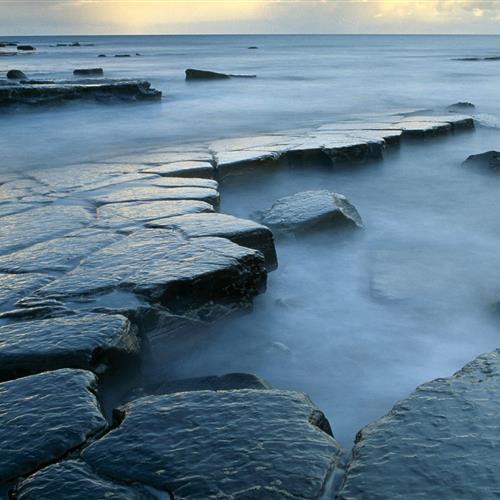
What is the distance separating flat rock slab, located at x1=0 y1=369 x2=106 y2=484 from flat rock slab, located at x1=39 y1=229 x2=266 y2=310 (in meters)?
0.53

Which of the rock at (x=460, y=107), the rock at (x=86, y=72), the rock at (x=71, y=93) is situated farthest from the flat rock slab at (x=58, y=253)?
the rock at (x=86, y=72)

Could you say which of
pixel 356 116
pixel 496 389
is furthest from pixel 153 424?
pixel 356 116

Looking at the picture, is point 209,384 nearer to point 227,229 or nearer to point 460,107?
point 227,229

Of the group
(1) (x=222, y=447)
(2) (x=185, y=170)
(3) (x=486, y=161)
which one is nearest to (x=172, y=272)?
(1) (x=222, y=447)

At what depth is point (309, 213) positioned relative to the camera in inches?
131

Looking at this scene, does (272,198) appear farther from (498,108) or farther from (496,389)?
(498,108)

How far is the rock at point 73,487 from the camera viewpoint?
1144 mm

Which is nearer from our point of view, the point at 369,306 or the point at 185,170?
the point at 369,306

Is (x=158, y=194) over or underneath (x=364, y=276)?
over

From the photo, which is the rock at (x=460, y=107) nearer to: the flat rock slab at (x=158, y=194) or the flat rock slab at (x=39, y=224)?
the flat rock slab at (x=158, y=194)

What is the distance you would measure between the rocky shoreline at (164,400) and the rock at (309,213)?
494mm

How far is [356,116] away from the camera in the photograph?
25.8 ft

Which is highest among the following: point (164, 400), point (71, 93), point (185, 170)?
point (71, 93)

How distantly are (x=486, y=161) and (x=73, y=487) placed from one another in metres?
4.64
